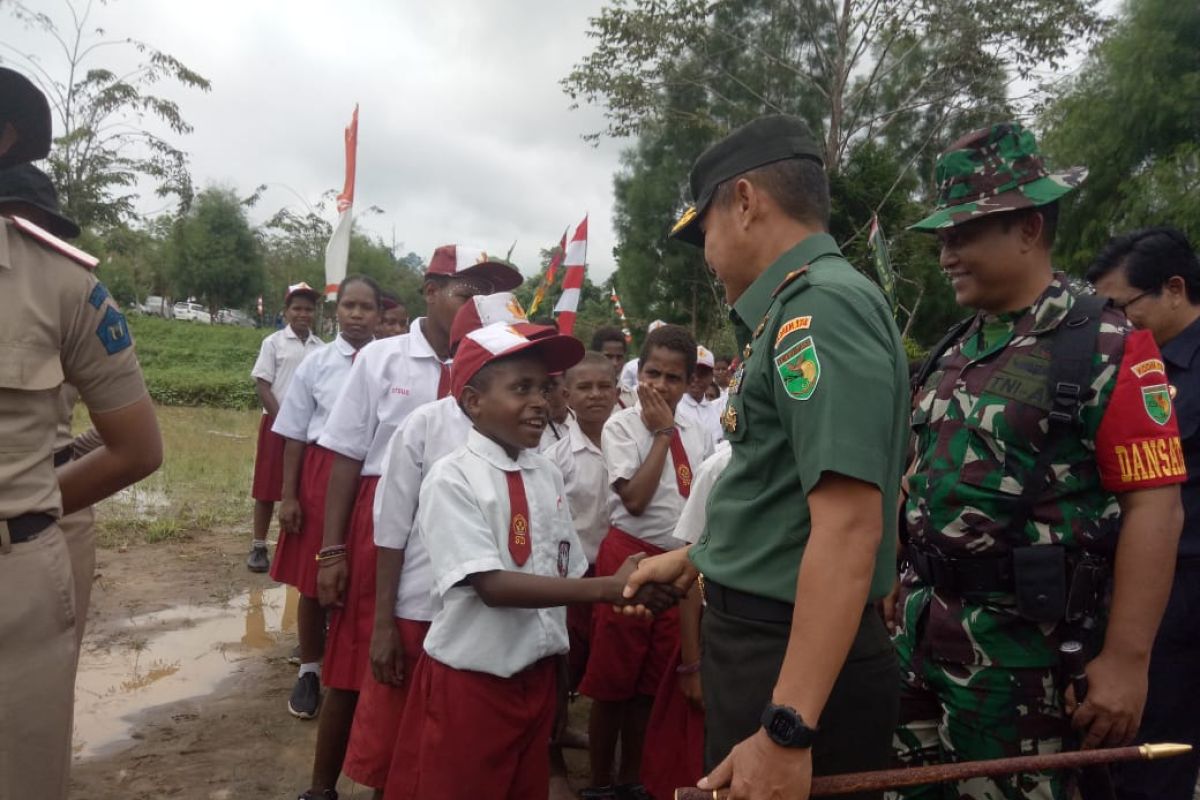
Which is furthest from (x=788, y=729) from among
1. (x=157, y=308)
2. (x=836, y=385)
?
(x=157, y=308)

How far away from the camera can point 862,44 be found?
15859 millimetres

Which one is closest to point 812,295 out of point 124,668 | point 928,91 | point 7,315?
point 7,315

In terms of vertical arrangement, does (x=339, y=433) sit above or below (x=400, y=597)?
above

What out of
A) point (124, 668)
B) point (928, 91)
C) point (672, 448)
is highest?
point (928, 91)

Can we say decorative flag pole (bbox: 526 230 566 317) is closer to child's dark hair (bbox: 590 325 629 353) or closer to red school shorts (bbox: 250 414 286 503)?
child's dark hair (bbox: 590 325 629 353)

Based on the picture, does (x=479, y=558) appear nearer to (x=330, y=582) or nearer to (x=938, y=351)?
(x=330, y=582)

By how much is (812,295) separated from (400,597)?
6.18 ft

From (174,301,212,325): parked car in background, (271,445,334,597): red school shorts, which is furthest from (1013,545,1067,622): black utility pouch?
(174,301,212,325): parked car in background

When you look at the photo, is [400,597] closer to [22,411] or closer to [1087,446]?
[22,411]

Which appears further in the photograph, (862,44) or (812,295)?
(862,44)

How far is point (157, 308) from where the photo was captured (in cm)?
4862

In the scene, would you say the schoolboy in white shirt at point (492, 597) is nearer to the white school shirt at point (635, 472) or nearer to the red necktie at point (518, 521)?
the red necktie at point (518, 521)

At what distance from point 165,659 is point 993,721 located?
14.2 feet

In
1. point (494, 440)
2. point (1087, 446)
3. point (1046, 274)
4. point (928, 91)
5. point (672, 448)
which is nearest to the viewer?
point (1087, 446)
